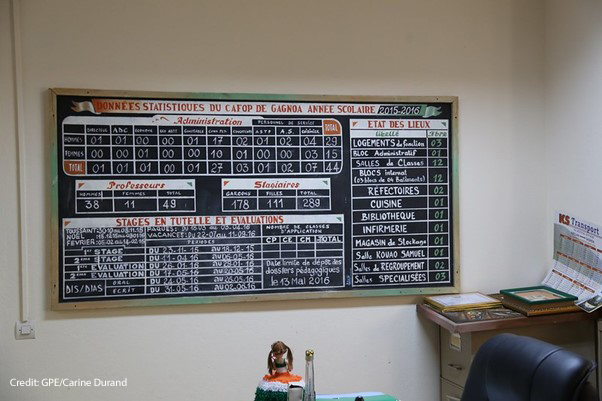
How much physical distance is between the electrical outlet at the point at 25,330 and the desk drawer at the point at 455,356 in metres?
2.09

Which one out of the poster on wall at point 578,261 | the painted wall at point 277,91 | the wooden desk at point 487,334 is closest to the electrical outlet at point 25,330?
the painted wall at point 277,91

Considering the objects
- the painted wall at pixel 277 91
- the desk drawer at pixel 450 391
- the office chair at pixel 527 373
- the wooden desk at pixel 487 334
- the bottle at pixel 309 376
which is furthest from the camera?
Result: the desk drawer at pixel 450 391

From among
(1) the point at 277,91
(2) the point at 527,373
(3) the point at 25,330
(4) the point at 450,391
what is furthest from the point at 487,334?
(3) the point at 25,330

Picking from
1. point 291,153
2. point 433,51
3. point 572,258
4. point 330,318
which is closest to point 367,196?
point 291,153

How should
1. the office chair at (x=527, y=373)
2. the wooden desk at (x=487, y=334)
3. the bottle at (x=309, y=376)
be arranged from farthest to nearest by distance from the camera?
the wooden desk at (x=487, y=334) < the bottle at (x=309, y=376) < the office chair at (x=527, y=373)

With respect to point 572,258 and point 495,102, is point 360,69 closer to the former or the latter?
point 495,102

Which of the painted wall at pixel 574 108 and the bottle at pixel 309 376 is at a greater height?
the painted wall at pixel 574 108

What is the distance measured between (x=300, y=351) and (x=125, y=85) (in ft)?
5.37

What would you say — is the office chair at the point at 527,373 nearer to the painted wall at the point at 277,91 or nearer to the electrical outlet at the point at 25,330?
the painted wall at the point at 277,91

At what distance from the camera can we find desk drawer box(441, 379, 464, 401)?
8.92 feet

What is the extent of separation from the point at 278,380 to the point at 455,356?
1321 mm

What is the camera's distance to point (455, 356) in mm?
2715

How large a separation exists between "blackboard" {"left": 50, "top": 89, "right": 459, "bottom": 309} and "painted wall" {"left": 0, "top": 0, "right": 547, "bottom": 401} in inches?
3.3

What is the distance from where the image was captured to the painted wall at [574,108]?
8.72 feet
